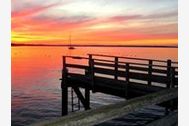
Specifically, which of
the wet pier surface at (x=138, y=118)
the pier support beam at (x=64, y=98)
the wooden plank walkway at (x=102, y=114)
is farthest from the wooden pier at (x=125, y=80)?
the wooden plank walkway at (x=102, y=114)

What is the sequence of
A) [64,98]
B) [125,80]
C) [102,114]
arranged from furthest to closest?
[64,98]
[125,80]
[102,114]

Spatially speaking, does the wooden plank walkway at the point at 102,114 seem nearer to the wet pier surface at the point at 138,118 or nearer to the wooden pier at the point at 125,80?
the wooden pier at the point at 125,80

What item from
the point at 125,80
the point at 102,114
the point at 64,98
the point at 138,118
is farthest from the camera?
the point at 138,118

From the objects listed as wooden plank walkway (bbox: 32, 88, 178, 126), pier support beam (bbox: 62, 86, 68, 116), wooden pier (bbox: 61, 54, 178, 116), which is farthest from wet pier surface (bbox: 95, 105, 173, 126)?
wooden plank walkway (bbox: 32, 88, 178, 126)

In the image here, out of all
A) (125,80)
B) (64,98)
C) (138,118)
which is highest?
(125,80)

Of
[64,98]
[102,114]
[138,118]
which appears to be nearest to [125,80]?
[64,98]

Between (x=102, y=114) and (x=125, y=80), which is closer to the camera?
(x=102, y=114)

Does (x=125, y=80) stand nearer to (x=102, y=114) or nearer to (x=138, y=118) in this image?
(x=138, y=118)
